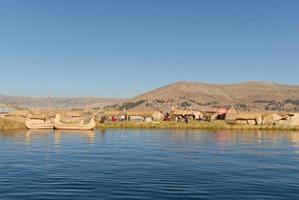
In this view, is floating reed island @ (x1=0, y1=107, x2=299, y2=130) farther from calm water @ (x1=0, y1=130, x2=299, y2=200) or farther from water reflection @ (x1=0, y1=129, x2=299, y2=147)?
calm water @ (x1=0, y1=130, x2=299, y2=200)

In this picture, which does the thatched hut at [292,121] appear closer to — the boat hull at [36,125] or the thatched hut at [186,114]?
the thatched hut at [186,114]

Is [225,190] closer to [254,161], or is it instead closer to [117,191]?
[117,191]

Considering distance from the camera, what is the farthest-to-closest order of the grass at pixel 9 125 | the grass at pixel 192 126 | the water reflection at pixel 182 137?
the grass at pixel 192 126
the grass at pixel 9 125
the water reflection at pixel 182 137

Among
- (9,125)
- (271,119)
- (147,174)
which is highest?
(271,119)

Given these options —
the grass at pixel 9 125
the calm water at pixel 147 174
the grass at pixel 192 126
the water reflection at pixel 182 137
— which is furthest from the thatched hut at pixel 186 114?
the calm water at pixel 147 174

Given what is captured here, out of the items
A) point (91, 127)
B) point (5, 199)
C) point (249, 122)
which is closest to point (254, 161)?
point (5, 199)

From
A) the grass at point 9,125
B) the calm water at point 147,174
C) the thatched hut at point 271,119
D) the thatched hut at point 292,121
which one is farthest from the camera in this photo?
the thatched hut at point 271,119

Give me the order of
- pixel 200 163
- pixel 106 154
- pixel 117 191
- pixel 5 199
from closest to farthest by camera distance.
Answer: pixel 5 199 < pixel 117 191 < pixel 200 163 < pixel 106 154

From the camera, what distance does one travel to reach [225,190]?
70.4 ft

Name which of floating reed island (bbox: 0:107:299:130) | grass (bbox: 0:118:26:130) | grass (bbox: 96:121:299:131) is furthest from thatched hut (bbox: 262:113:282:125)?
grass (bbox: 0:118:26:130)

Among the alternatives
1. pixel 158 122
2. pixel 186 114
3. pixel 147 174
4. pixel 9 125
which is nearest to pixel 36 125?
pixel 9 125

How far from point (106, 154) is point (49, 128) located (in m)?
50.9

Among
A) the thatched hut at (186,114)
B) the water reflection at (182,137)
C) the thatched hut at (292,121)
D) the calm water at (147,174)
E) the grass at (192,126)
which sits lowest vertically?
the calm water at (147,174)

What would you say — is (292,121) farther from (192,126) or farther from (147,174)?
(147,174)
